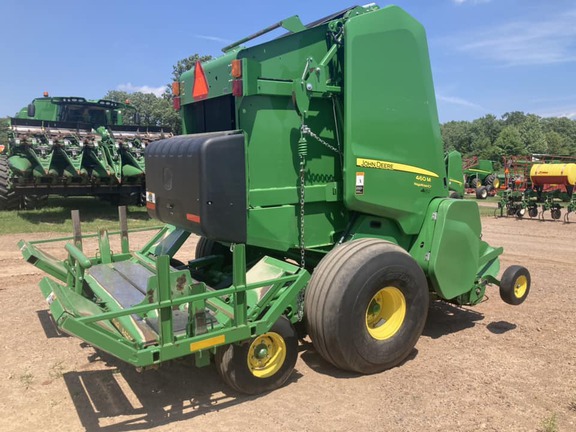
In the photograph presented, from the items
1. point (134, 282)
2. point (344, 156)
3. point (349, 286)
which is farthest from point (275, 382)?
point (344, 156)

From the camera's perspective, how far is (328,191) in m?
4.00

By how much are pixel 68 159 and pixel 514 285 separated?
998cm

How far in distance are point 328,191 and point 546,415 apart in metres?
2.22

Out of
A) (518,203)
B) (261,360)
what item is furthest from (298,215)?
(518,203)

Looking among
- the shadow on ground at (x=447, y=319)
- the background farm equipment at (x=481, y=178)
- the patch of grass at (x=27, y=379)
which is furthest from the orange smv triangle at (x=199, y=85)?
the background farm equipment at (x=481, y=178)

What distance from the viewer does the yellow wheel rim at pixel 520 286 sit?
193 inches

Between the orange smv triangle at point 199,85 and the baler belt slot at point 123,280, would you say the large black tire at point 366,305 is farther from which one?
the orange smv triangle at point 199,85

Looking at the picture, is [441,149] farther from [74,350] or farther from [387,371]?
[74,350]

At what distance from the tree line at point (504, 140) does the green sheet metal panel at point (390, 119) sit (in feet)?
136

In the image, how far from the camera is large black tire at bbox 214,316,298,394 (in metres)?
3.24

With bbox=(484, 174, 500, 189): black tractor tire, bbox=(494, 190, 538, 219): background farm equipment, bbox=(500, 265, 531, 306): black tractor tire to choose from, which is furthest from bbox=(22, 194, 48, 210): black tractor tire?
bbox=(484, 174, 500, 189): black tractor tire

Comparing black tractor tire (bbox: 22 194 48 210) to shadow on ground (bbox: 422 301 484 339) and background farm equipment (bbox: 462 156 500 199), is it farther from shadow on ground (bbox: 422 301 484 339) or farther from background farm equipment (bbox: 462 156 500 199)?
background farm equipment (bbox: 462 156 500 199)

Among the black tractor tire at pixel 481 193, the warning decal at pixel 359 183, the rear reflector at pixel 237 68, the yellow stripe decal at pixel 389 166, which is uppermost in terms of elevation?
the rear reflector at pixel 237 68

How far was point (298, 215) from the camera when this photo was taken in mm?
3920
